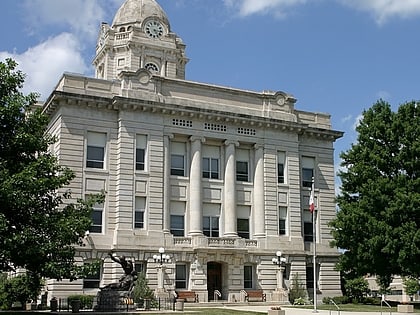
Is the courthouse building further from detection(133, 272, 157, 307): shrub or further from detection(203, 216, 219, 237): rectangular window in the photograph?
detection(133, 272, 157, 307): shrub

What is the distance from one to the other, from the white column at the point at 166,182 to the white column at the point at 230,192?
5057 millimetres

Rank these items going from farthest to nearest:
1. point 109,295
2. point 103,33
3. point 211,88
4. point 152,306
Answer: point 103,33
point 211,88
point 152,306
point 109,295

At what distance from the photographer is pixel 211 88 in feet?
169

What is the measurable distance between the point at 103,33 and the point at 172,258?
100ft

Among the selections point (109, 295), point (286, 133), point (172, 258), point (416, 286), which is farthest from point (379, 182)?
point (416, 286)

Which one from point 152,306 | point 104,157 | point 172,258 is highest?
point 104,157

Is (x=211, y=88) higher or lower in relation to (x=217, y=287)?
higher

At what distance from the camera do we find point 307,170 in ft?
182

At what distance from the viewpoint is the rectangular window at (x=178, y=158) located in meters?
49.2

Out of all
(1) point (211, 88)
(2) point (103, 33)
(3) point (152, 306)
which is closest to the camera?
(3) point (152, 306)

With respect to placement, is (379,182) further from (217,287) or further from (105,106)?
(105,106)

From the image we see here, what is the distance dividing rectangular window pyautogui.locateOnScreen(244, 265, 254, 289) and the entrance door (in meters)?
2.10

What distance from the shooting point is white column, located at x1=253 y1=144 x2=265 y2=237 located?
50625 mm

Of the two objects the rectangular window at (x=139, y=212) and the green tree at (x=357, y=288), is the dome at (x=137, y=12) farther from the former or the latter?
the green tree at (x=357, y=288)
